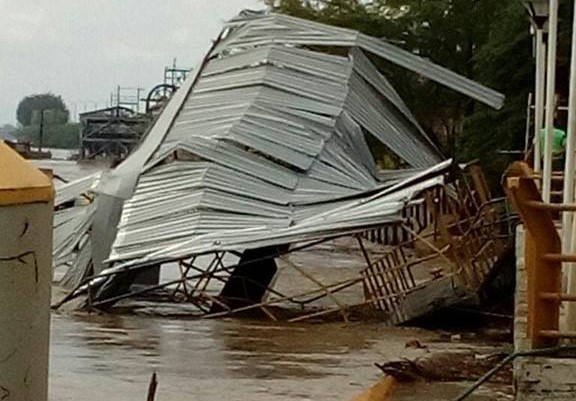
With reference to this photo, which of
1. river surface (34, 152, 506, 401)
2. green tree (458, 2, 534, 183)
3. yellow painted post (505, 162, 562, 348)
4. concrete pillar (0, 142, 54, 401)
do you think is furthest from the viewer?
green tree (458, 2, 534, 183)

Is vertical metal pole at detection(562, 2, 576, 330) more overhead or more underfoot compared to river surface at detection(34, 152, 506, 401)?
more overhead

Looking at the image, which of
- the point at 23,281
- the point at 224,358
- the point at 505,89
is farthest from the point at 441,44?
the point at 23,281

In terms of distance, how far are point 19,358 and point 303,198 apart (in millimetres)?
21119

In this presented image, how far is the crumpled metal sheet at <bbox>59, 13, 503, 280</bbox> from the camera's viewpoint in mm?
21922

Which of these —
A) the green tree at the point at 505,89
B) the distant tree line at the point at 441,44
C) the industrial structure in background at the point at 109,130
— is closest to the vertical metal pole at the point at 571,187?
the green tree at the point at 505,89

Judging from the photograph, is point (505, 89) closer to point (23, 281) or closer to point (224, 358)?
point (224, 358)

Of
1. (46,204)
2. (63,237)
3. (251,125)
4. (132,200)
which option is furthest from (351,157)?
(46,204)

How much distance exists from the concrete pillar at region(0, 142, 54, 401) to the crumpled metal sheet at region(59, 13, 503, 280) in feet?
59.3

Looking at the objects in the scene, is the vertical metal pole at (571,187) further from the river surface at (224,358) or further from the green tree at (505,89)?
the green tree at (505,89)

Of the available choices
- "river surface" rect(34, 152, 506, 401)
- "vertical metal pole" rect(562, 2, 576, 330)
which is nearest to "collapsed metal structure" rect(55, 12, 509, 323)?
"river surface" rect(34, 152, 506, 401)

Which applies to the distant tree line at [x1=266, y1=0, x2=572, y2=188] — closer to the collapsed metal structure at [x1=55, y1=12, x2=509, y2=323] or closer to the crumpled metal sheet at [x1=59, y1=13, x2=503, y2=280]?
the collapsed metal structure at [x1=55, y1=12, x2=509, y2=323]

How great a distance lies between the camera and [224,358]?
56.8 ft

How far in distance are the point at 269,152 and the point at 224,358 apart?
8.22 metres

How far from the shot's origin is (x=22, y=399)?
2.46 metres
